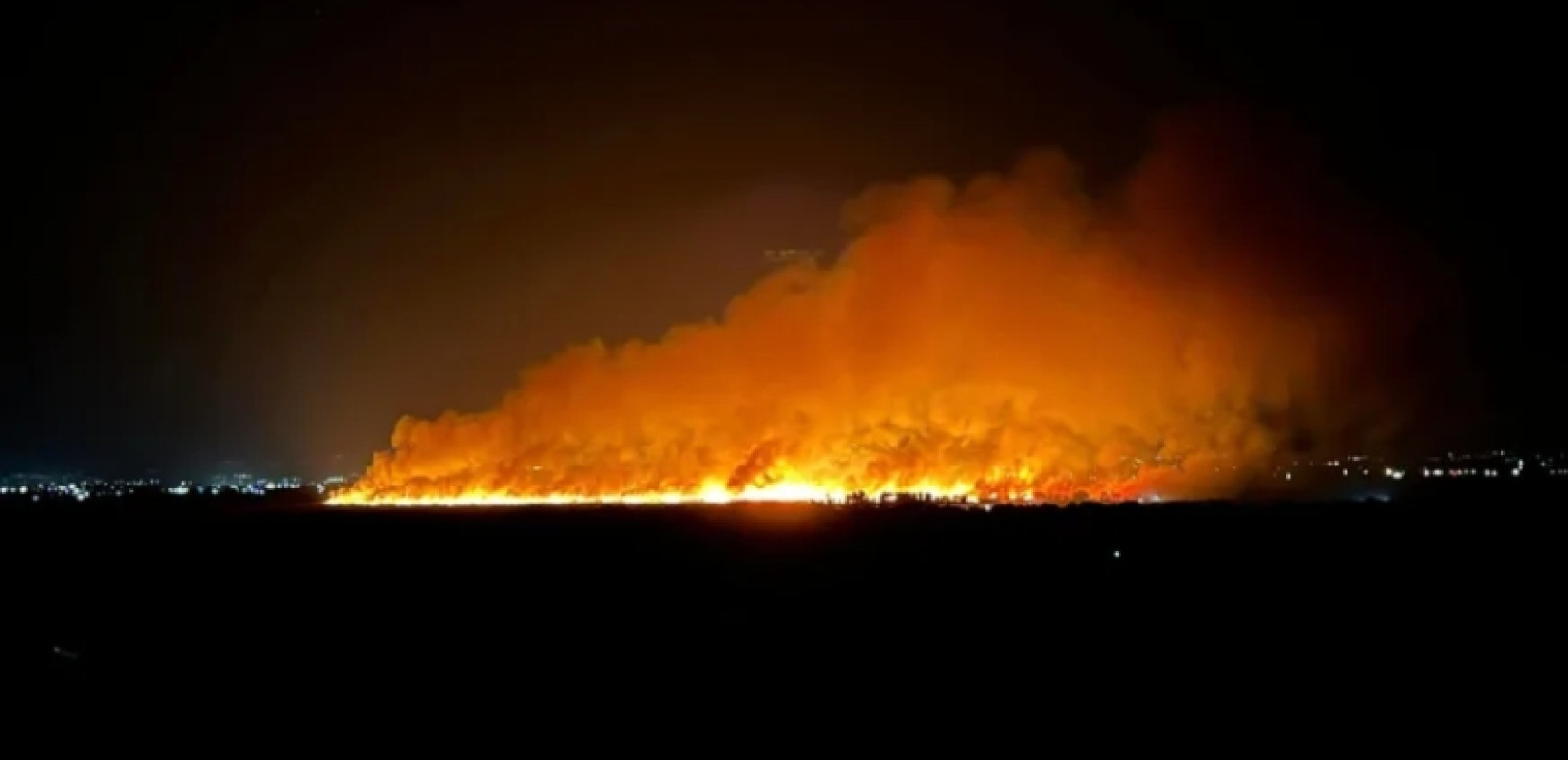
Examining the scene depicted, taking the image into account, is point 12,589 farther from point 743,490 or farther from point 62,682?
point 743,490

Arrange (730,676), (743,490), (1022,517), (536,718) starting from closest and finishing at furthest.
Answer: (536,718)
(730,676)
(1022,517)
(743,490)

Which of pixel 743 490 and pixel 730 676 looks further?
pixel 743 490

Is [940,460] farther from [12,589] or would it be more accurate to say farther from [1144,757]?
[1144,757]

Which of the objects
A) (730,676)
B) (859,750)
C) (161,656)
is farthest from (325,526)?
(859,750)

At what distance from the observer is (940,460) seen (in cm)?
9994

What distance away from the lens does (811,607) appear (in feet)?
102

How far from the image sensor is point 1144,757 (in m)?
15.3

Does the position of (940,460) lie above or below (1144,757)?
above

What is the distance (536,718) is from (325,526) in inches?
3033

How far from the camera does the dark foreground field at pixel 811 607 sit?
893 inches

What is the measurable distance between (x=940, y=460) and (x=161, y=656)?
77884 millimetres

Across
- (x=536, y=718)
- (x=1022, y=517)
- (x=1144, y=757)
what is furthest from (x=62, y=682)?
(x=1022, y=517)

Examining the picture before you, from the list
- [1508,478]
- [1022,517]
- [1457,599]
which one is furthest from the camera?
[1508,478]

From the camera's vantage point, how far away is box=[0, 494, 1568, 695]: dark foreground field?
2269 centimetres
